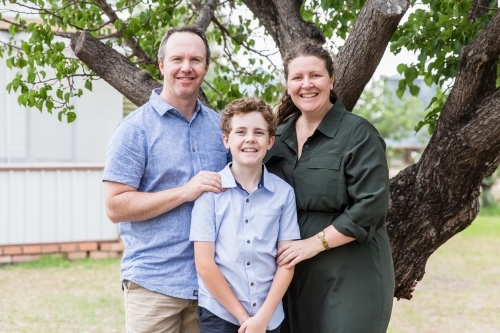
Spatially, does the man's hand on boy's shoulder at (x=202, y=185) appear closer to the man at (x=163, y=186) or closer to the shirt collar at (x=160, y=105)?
the man at (x=163, y=186)

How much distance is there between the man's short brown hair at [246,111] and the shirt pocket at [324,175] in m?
0.24

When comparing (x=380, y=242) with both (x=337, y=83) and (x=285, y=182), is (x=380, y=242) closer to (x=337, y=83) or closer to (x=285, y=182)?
(x=285, y=182)

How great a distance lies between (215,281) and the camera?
9.36 feet

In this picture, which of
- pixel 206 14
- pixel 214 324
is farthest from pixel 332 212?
pixel 206 14

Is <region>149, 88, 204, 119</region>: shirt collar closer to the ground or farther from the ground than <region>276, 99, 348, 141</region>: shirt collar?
farther from the ground

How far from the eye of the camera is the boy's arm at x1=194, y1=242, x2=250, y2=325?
285cm

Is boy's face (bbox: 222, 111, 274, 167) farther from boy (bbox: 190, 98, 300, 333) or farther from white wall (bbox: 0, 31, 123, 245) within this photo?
white wall (bbox: 0, 31, 123, 245)

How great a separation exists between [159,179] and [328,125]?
0.75m

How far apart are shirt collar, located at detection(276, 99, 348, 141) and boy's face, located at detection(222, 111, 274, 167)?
28cm

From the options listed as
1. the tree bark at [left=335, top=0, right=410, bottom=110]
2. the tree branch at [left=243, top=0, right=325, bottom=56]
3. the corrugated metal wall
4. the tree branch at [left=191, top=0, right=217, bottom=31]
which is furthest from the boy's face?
the corrugated metal wall

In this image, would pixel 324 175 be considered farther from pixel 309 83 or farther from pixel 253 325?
pixel 253 325

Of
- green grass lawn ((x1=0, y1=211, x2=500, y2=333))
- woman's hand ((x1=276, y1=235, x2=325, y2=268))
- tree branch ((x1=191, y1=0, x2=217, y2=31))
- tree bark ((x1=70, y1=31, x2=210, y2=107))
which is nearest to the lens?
woman's hand ((x1=276, y1=235, x2=325, y2=268))

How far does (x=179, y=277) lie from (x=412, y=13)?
9.01ft

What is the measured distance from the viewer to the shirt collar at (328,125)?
10.1ft
